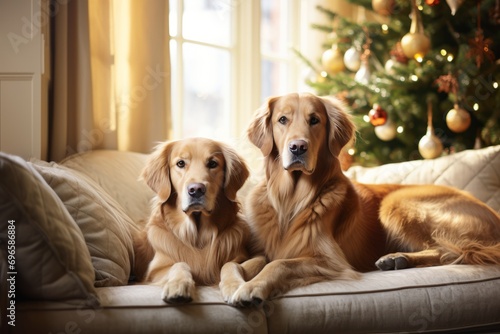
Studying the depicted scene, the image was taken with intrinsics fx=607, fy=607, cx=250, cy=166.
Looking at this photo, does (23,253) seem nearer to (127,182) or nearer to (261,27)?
(127,182)

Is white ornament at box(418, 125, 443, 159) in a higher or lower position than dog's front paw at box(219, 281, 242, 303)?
higher

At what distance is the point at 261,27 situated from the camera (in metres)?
4.69

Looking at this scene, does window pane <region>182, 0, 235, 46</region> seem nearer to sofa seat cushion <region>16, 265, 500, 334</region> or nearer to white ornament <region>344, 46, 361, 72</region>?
white ornament <region>344, 46, 361, 72</region>

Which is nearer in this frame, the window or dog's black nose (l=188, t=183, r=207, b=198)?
dog's black nose (l=188, t=183, r=207, b=198)

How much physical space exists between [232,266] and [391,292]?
603mm

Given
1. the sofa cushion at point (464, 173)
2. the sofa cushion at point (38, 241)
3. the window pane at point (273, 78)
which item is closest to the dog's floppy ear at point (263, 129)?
the sofa cushion at point (38, 241)

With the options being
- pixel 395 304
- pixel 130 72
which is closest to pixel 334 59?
pixel 130 72

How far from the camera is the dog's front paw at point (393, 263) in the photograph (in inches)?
103

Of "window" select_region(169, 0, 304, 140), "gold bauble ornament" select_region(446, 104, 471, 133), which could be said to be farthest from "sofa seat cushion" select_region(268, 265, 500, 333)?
"window" select_region(169, 0, 304, 140)

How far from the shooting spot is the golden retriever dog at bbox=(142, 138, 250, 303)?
235cm

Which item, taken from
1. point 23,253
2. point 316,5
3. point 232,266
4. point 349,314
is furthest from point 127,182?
point 316,5

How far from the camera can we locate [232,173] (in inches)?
97.5

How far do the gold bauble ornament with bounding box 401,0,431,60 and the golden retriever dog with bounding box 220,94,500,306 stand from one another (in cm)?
122

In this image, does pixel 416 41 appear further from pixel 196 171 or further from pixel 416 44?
pixel 196 171
